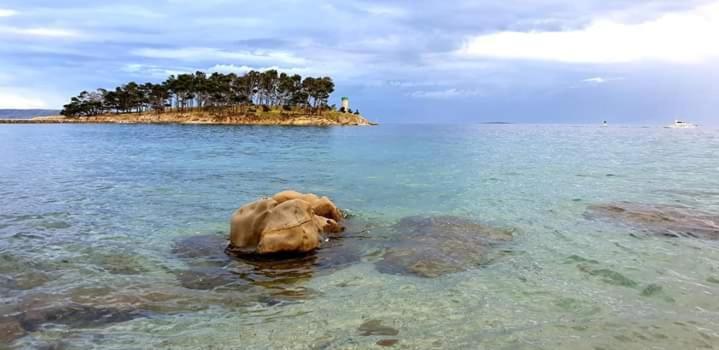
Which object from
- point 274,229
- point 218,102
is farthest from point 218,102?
point 274,229

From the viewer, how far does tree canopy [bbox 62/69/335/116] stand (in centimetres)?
17575

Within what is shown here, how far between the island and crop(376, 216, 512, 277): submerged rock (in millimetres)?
152432

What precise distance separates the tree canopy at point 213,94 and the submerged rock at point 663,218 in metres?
161

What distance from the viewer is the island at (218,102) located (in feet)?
566

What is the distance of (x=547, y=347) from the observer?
8055 millimetres

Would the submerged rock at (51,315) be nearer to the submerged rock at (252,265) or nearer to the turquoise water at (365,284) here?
the turquoise water at (365,284)

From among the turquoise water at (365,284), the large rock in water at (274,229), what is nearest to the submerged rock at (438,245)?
the turquoise water at (365,284)

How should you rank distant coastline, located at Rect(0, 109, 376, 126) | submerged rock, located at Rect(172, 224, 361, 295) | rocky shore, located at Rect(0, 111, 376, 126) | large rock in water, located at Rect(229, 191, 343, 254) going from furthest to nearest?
distant coastline, located at Rect(0, 109, 376, 126) < rocky shore, located at Rect(0, 111, 376, 126) < large rock in water, located at Rect(229, 191, 343, 254) < submerged rock, located at Rect(172, 224, 361, 295)

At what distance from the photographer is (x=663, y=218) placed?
59.6ft

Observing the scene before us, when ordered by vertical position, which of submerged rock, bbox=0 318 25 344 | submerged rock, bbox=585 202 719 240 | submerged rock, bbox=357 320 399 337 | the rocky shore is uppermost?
the rocky shore

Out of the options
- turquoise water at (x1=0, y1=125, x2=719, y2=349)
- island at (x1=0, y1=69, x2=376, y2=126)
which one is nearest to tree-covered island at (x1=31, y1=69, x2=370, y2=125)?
island at (x1=0, y1=69, x2=376, y2=126)

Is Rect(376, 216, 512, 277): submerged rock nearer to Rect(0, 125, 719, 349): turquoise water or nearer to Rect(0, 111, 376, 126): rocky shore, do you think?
Rect(0, 125, 719, 349): turquoise water

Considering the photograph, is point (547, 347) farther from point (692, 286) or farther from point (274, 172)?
point (274, 172)

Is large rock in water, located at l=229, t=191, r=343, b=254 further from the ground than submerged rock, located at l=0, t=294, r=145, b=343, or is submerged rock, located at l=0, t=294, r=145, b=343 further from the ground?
large rock in water, located at l=229, t=191, r=343, b=254
